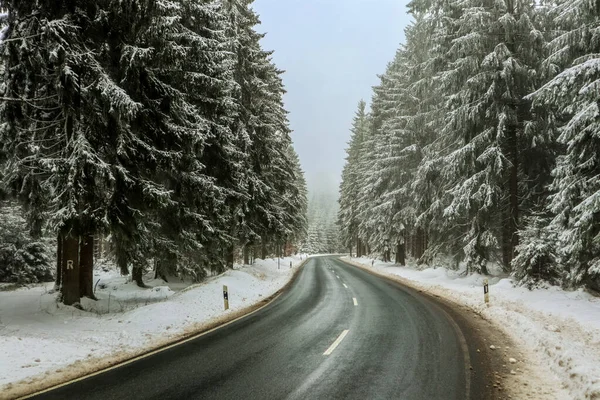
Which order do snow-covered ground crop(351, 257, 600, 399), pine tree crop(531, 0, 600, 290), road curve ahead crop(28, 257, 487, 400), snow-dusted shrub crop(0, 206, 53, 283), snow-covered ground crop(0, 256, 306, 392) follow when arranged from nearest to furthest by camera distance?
road curve ahead crop(28, 257, 487, 400) → snow-covered ground crop(351, 257, 600, 399) → snow-covered ground crop(0, 256, 306, 392) → pine tree crop(531, 0, 600, 290) → snow-dusted shrub crop(0, 206, 53, 283)

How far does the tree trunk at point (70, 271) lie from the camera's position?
36.0ft

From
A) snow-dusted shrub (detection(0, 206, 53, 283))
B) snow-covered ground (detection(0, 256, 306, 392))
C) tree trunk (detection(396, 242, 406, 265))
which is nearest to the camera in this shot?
snow-covered ground (detection(0, 256, 306, 392))

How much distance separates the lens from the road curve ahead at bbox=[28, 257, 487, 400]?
565 centimetres

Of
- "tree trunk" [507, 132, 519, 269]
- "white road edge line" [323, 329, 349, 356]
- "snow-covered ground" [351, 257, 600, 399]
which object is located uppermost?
"tree trunk" [507, 132, 519, 269]

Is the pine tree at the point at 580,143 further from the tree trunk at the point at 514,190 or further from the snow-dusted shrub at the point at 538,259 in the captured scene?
the tree trunk at the point at 514,190

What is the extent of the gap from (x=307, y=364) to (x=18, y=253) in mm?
27803

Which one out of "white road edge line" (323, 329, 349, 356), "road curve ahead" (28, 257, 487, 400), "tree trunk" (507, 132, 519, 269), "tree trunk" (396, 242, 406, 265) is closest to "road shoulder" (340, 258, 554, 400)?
"road curve ahead" (28, 257, 487, 400)

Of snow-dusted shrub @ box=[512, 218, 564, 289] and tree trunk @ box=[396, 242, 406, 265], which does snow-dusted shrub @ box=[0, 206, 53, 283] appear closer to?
tree trunk @ box=[396, 242, 406, 265]

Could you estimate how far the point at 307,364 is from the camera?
6914mm

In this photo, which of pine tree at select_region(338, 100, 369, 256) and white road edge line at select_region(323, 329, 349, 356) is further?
pine tree at select_region(338, 100, 369, 256)

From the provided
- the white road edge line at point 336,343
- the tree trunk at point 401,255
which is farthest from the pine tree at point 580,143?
the tree trunk at point 401,255

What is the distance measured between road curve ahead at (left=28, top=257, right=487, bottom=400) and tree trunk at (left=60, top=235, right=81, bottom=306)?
16.9 ft

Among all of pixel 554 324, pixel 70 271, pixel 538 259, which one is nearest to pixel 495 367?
pixel 554 324

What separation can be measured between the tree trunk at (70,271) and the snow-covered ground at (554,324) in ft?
41.0
